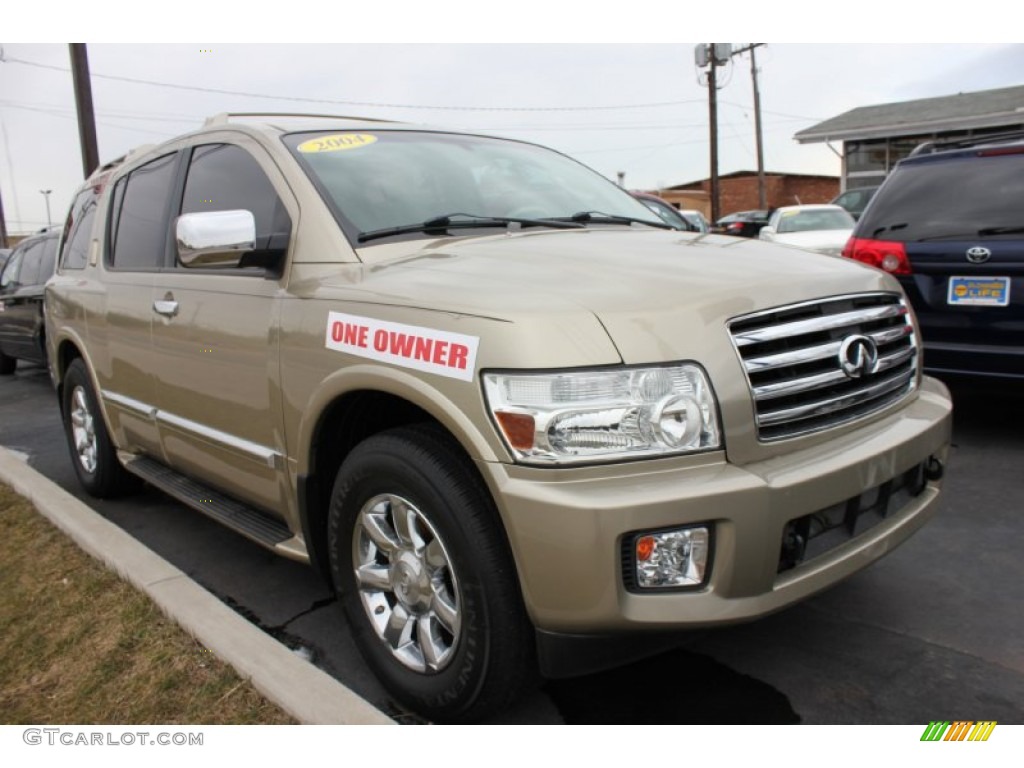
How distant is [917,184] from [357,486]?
4.16 meters

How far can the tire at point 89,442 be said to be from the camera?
15.1 ft

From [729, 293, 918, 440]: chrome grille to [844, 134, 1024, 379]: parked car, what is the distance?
2.30 m

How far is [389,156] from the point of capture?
3.23m

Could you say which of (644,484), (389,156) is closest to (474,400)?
(644,484)

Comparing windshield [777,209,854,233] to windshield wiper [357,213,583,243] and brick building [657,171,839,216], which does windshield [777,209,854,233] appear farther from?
brick building [657,171,839,216]

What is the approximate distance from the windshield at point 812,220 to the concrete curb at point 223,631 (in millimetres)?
10816

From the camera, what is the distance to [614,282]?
228 centimetres

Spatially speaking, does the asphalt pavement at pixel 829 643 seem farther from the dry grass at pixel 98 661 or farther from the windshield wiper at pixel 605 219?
the windshield wiper at pixel 605 219

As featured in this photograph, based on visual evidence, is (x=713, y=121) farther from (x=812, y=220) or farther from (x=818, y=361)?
(x=818, y=361)

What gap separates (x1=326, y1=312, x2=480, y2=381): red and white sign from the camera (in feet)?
6.96

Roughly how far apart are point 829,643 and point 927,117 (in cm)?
2190

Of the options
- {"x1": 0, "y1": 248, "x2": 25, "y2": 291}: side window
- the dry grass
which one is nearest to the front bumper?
the dry grass

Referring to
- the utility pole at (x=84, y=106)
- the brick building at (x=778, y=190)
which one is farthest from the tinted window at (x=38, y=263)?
the brick building at (x=778, y=190)

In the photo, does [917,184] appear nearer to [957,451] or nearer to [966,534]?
[957,451]
